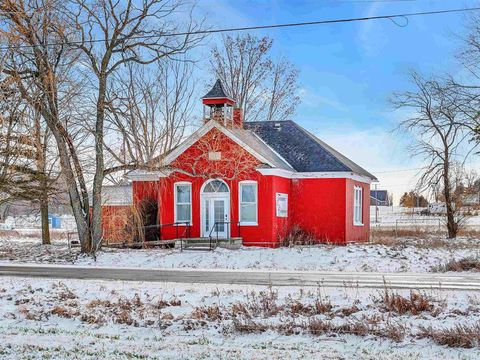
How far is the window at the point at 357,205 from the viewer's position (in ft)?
103

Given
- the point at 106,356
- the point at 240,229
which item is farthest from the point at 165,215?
the point at 106,356

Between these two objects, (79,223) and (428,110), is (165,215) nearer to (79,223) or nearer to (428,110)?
(79,223)

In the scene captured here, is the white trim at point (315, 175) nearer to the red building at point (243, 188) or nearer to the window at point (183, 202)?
the red building at point (243, 188)

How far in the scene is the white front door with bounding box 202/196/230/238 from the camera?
28.1 m

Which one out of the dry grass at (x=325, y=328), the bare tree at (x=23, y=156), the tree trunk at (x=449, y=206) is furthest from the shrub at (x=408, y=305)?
→ the tree trunk at (x=449, y=206)

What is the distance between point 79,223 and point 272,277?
1281 cm

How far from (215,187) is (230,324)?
1856 centimetres

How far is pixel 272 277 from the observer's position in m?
16.2

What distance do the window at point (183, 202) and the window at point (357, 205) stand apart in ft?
30.3

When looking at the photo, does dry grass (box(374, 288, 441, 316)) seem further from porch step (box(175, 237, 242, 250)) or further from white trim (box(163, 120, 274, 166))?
white trim (box(163, 120, 274, 166))

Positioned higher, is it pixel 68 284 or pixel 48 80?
pixel 48 80

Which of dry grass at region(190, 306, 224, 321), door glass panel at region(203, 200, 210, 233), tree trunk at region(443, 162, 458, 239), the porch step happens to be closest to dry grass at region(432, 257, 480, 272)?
the porch step

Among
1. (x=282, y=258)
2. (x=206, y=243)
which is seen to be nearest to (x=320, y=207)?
(x=206, y=243)

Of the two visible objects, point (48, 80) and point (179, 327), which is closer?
point (179, 327)
